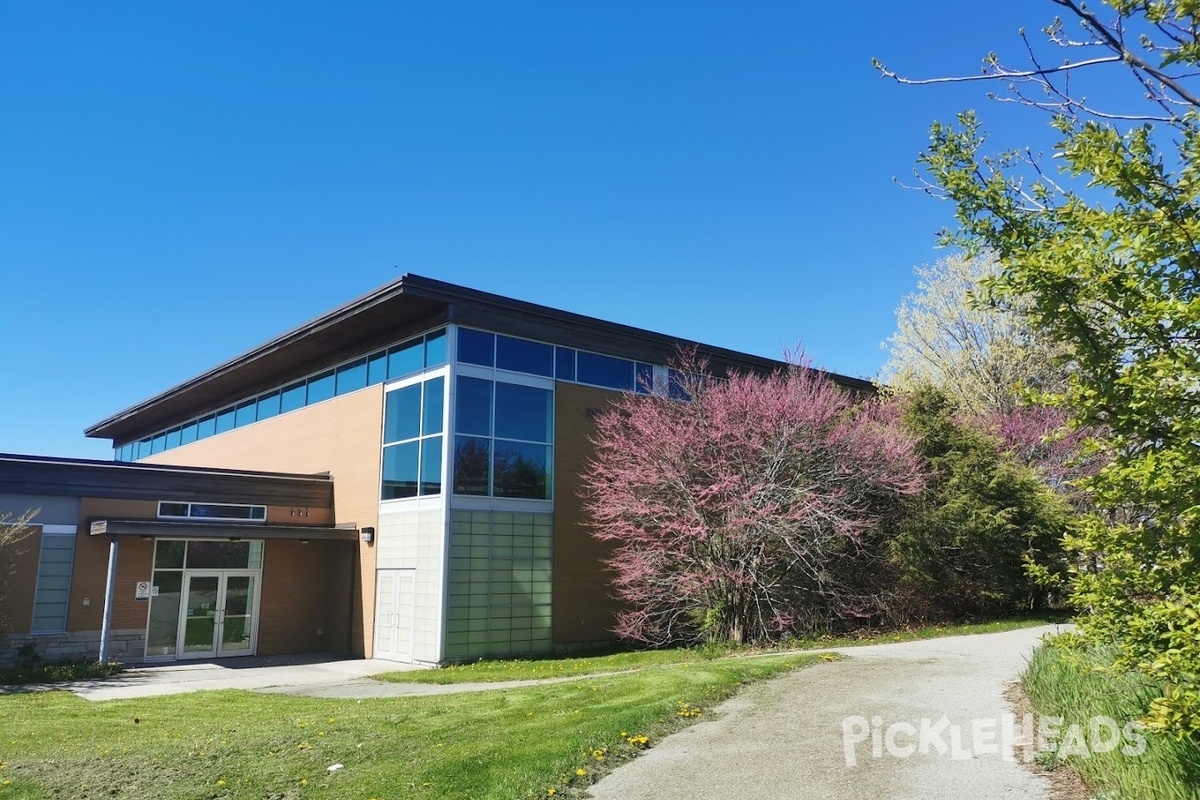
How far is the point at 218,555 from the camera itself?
21406 mm

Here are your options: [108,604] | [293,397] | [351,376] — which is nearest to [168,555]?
[108,604]

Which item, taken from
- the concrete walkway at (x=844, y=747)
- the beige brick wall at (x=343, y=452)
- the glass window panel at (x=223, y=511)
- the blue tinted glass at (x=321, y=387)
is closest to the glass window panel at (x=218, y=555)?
the glass window panel at (x=223, y=511)

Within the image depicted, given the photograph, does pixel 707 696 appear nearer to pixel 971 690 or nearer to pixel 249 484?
pixel 971 690

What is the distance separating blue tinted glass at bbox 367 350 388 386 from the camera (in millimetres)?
21859

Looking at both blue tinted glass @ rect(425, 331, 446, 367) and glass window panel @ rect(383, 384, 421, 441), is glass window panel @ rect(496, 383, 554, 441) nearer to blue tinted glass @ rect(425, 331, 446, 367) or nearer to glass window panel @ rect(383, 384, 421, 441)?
blue tinted glass @ rect(425, 331, 446, 367)

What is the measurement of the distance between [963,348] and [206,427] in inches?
1097

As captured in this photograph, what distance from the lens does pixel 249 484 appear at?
22.0 metres

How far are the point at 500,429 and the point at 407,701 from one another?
8.78 meters

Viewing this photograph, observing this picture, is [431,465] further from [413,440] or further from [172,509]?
[172,509]

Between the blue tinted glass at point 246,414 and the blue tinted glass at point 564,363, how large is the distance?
1194cm

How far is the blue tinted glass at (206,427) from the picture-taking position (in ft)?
101

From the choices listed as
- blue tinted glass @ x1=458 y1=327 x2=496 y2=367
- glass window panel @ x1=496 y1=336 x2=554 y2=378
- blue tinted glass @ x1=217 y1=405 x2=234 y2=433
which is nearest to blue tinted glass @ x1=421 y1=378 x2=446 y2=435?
blue tinted glass @ x1=458 y1=327 x2=496 y2=367

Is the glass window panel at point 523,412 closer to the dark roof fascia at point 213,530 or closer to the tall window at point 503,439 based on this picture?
the tall window at point 503,439

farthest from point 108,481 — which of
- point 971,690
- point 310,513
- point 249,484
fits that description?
point 971,690
